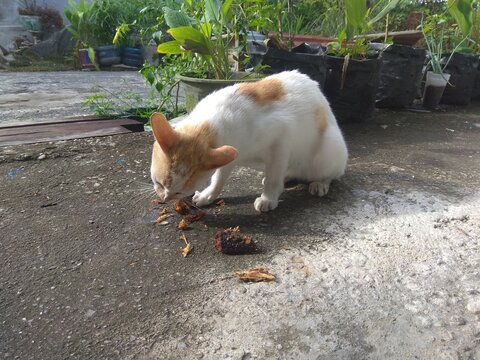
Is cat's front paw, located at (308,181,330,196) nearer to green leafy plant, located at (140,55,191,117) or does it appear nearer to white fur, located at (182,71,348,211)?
white fur, located at (182,71,348,211)

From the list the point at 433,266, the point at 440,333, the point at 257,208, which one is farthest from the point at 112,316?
the point at 433,266

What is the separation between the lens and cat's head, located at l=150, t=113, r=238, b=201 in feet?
4.89

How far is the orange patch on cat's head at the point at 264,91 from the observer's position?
1869 mm

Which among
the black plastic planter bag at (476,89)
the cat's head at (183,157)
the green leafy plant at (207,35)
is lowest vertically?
the black plastic planter bag at (476,89)

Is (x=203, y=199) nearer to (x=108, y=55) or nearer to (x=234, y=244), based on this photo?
(x=234, y=244)

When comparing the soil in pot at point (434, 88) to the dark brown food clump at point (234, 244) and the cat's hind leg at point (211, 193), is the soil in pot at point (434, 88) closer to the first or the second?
the cat's hind leg at point (211, 193)

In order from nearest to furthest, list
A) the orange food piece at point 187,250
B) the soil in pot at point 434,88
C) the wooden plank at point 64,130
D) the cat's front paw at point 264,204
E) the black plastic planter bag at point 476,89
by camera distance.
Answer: the orange food piece at point 187,250, the cat's front paw at point 264,204, the wooden plank at point 64,130, the soil in pot at point 434,88, the black plastic planter bag at point 476,89

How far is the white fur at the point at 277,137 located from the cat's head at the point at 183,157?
0.38 feet

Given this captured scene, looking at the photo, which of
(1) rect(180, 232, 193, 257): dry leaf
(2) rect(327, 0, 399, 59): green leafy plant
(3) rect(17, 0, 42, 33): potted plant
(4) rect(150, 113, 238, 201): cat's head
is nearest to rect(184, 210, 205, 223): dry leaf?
(1) rect(180, 232, 193, 257): dry leaf

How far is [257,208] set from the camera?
1979mm

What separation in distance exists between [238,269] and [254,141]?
60cm

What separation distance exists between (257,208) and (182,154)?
1.96 feet

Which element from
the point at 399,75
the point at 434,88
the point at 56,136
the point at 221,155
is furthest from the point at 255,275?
the point at 434,88

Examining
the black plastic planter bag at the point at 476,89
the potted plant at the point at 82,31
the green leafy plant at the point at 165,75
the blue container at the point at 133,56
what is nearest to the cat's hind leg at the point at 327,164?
the green leafy plant at the point at 165,75
